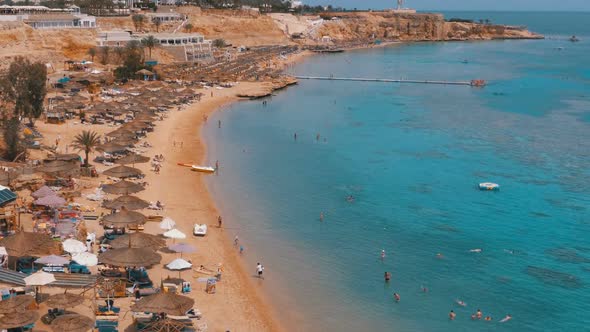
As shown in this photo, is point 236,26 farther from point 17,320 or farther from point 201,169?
point 17,320

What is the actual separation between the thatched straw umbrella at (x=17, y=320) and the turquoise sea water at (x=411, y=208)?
9.26 meters

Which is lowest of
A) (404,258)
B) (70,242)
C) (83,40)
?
(404,258)

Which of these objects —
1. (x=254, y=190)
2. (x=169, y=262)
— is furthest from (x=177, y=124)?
(x=169, y=262)

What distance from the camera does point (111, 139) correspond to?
45688 millimetres

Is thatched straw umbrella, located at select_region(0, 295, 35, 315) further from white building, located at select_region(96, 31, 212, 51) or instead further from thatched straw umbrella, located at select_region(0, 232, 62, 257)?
white building, located at select_region(96, 31, 212, 51)

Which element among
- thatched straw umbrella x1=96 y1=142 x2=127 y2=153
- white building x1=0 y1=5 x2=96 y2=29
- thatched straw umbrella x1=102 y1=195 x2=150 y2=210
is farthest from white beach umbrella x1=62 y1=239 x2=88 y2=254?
white building x1=0 y1=5 x2=96 y2=29

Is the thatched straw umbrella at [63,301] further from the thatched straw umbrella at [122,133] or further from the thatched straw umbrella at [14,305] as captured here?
the thatched straw umbrella at [122,133]

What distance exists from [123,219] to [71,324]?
9.12 meters

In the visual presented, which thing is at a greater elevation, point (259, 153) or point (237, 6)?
point (237, 6)

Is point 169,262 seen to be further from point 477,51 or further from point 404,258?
point 477,51

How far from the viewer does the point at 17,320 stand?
1891 centimetres

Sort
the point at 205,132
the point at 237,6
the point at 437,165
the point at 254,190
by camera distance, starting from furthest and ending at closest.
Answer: the point at 237,6, the point at 205,132, the point at 437,165, the point at 254,190

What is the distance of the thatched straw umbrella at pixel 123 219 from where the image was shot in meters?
27.7

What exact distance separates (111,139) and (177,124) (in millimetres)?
12985
